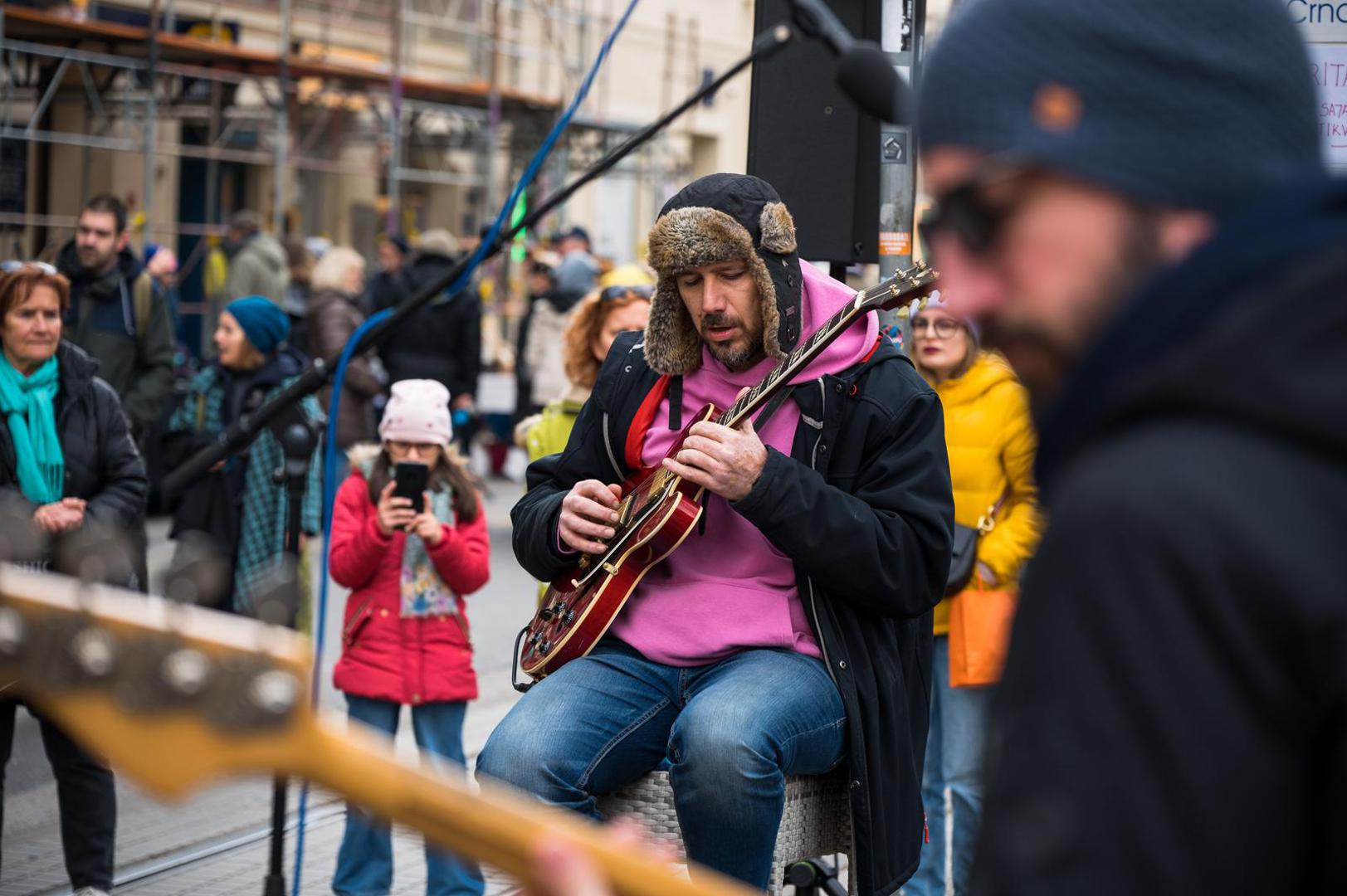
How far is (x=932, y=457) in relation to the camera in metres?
3.69

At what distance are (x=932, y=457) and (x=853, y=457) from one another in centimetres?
17

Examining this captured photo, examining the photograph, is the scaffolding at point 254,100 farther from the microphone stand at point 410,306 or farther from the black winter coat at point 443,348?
the microphone stand at point 410,306

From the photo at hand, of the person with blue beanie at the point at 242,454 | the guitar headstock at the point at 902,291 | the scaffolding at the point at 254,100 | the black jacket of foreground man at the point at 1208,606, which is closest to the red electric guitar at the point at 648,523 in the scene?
the guitar headstock at the point at 902,291

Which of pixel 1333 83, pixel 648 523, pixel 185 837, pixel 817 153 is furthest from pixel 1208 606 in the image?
pixel 185 837

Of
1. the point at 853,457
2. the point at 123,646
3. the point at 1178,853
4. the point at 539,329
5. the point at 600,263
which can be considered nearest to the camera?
the point at 1178,853

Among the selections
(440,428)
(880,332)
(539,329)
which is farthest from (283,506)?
(539,329)

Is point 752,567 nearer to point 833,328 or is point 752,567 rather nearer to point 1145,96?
point 833,328

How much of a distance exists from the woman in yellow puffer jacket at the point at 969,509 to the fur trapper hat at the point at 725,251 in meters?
1.42

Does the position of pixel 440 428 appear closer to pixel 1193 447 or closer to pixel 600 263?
pixel 1193 447

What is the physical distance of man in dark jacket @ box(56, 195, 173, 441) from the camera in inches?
324

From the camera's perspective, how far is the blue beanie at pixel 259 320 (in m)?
6.67

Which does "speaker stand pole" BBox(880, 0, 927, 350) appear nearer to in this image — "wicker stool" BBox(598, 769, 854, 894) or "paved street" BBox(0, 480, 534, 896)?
"wicker stool" BBox(598, 769, 854, 894)

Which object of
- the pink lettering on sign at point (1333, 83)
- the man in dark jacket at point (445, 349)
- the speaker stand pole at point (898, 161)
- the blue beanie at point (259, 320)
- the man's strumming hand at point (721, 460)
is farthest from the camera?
the man in dark jacket at point (445, 349)

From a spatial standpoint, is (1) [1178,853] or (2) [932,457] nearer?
(1) [1178,853]
